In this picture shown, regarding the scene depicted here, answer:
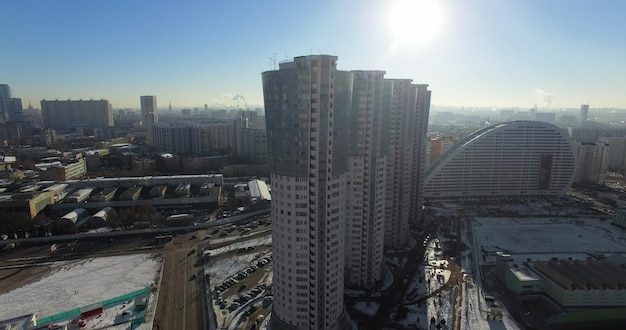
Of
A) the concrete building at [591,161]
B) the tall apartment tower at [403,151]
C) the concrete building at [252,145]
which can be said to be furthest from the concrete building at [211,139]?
the concrete building at [591,161]

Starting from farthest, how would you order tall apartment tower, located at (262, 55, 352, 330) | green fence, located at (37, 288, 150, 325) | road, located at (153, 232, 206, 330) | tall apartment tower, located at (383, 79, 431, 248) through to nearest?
tall apartment tower, located at (383, 79, 431, 248) < green fence, located at (37, 288, 150, 325) < road, located at (153, 232, 206, 330) < tall apartment tower, located at (262, 55, 352, 330)

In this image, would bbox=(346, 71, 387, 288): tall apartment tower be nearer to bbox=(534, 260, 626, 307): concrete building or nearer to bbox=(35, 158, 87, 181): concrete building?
bbox=(534, 260, 626, 307): concrete building

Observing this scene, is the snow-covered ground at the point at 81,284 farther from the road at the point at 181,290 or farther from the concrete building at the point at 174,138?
the concrete building at the point at 174,138

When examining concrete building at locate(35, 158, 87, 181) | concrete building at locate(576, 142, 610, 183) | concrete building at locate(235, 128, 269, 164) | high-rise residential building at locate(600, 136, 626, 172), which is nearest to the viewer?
concrete building at locate(35, 158, 87, 181)

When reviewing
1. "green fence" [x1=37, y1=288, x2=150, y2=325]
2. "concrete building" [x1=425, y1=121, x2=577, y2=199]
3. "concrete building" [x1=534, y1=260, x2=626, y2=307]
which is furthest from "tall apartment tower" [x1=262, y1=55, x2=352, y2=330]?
"concrete building" [x1=425, y1=121, x2=577, y2=199]

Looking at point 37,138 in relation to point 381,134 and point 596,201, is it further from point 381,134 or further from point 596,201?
point 596,201
